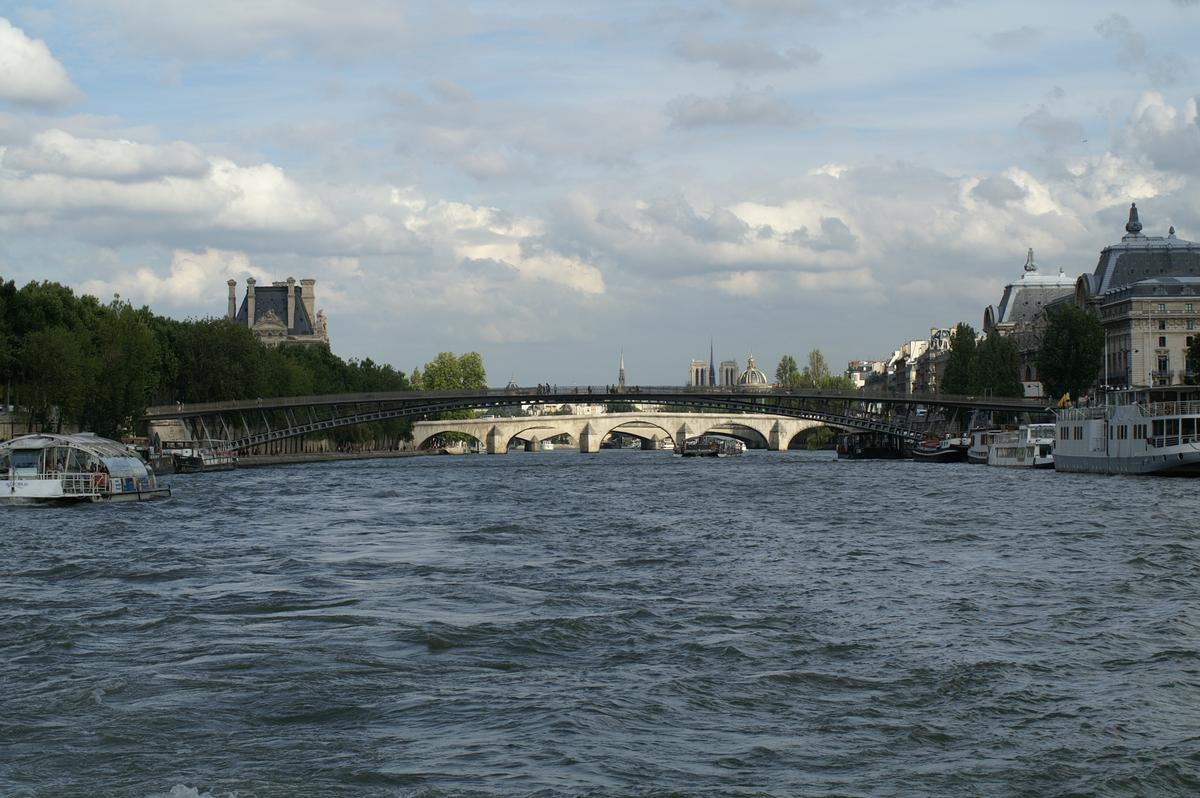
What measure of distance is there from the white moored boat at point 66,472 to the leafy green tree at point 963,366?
245ft

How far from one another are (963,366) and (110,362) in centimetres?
6446

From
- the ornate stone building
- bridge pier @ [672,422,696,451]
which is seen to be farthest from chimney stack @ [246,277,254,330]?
bridge pier @ [672,422,696,451]

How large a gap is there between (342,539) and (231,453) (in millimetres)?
59178

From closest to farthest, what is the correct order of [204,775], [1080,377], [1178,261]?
[204,775] → [1080,377] → [1178,261]

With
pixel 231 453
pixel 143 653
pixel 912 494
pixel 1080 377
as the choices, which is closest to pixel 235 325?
pixel 231 453

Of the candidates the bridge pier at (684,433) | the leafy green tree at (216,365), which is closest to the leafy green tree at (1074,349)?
the leafy green tree at (216,365)

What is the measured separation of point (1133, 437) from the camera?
208 ft

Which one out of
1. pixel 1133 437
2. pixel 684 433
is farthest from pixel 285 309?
pixel 1133 437

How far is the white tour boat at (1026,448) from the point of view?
7894 cm

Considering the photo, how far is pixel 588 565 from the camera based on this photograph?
2869 cm

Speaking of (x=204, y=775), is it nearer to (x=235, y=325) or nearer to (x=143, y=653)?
(x=143, y=653)

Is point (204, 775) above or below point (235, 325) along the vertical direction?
below

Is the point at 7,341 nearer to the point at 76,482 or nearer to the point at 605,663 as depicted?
the point at 76,482

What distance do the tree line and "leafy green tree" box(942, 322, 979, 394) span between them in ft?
157
